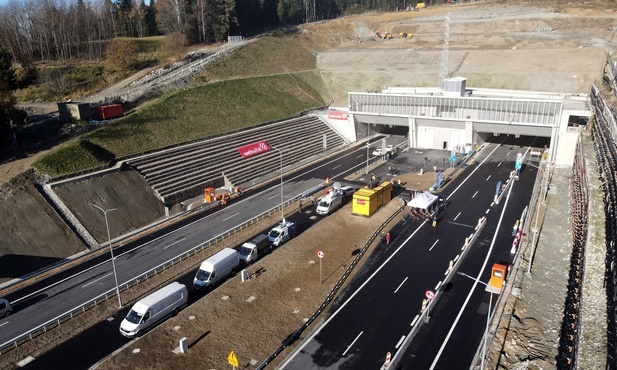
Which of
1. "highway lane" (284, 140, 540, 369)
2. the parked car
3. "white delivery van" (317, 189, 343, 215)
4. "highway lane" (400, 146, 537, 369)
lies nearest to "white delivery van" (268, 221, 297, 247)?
"white delivery van" (317, 189, 343, 215)

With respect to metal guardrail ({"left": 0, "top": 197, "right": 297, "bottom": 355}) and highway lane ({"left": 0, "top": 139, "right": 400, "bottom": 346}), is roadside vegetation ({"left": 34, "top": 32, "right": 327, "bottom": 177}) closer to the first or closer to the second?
highway lane ({"left": 0, "top": 139, "right": 400, "bottom": 346})

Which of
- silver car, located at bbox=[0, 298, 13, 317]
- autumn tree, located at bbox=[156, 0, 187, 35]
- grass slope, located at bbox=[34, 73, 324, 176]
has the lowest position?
silver car, located at bbox=[0, 298, 13, 317]

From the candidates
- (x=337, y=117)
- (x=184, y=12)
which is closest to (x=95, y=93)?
(x=184, y=12)

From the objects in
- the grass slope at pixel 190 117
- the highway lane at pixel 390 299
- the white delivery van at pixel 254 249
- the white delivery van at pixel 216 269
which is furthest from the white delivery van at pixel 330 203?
the grass slope at pixel 190 117

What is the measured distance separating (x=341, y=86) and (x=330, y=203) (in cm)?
5305

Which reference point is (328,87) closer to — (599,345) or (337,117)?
(337,117)

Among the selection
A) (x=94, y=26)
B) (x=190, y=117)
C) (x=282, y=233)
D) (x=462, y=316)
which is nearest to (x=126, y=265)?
(x=282, y=233)

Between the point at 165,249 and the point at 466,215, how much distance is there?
2741 centimetres

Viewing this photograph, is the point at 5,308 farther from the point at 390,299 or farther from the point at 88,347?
the point at 390,299

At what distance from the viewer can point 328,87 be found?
87.4 m

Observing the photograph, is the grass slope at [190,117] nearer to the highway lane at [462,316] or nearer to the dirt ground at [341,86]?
the dirt ground at [341,86]

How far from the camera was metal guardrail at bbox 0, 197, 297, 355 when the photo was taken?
2242 cm

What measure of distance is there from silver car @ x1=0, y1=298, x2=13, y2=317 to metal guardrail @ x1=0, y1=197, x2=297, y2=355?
305 cm

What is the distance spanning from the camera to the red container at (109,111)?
50094 millimetres
